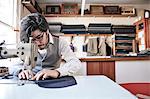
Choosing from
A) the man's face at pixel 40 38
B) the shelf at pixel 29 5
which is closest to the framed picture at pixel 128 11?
the shelf at pixel 29 5

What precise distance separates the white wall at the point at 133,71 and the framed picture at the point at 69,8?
3520mm

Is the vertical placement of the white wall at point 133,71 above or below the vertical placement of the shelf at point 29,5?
below

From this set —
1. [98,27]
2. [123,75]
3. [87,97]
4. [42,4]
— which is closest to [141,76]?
[123,75]

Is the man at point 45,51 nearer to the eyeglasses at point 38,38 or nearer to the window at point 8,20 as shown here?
the eyeglasses at point 38,38

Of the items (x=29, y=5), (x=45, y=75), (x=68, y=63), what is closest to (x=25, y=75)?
(x=45, y=75)

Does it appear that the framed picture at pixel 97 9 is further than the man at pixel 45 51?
Yes

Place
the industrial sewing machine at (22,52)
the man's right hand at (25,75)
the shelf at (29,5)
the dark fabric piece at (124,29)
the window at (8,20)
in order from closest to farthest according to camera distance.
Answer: the industrial sewing machine at (22,52) → the man's right hand at (25,75) → the window at (8,20) → the shelf at (29,5) → the dark fabric piece at (124,29)

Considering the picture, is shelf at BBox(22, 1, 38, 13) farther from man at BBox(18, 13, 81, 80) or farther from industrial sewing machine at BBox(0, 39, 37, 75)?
industrial sewing machine at BBox(0, 39, 37, 75)

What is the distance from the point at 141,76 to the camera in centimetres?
273

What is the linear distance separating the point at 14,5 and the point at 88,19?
2854mm

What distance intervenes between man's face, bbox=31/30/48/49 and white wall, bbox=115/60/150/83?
1363mm

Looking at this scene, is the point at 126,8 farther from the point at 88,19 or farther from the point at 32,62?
the point at 32,62

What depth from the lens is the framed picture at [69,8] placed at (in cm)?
593

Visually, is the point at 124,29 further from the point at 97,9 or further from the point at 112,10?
the point at 97,9
